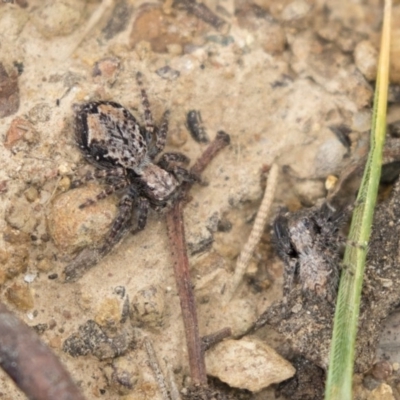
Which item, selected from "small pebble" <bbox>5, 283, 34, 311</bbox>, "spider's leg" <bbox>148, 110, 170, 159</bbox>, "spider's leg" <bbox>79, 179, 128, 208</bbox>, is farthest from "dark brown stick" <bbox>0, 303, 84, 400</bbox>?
"spider's leg" <bbox>148, 110, 170, 159</bbox>

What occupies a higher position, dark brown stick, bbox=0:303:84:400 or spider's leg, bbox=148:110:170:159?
spider's leg, bbox=148:110:170:159

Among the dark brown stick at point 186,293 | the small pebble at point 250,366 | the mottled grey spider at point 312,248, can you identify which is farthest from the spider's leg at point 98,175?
the small pebble at point 250,366

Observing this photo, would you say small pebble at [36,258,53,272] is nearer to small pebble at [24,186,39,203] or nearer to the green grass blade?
small pebble at [24,186,39,203]

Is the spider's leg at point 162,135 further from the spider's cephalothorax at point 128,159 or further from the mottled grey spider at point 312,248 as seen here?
the mottled grey spider at point 312,248

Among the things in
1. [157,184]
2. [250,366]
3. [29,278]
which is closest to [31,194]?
[29,278]

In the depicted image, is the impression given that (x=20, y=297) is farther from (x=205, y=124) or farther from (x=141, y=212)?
(x=205, y=124)

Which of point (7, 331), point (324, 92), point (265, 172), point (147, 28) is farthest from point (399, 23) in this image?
point (7, 331)
